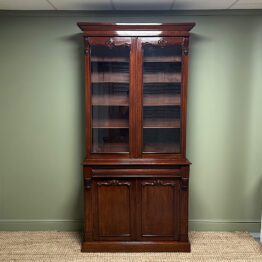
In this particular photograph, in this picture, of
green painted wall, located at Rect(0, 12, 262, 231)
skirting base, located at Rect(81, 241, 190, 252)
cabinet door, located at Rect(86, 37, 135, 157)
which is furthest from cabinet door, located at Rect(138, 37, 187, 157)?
skirting base, located at Rect(81, 241, 190, 252)

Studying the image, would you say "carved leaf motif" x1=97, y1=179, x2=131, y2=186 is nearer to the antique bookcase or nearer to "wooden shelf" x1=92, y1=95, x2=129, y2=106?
the antique bookcase

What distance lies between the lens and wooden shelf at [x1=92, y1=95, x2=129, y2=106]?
2.94 metres

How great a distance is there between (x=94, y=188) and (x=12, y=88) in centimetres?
136

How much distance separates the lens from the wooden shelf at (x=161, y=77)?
291cm

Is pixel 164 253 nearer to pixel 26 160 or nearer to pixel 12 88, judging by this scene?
pixel 26 160

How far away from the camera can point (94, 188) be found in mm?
2871

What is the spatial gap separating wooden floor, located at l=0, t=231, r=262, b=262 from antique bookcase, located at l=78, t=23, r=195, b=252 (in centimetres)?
10

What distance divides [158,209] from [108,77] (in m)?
1.32

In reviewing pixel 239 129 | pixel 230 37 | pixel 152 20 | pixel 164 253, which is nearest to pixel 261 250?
pixel 164 253

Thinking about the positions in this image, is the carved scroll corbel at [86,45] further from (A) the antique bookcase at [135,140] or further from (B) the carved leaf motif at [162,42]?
(B) the carved leaf motif at [162,42]

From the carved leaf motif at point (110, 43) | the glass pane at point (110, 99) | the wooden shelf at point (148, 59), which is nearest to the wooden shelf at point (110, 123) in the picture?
the glass pane at point (110, 99)

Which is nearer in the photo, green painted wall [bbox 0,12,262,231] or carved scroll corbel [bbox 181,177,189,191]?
carved scroll corbel [bbox 181,177,189,191]

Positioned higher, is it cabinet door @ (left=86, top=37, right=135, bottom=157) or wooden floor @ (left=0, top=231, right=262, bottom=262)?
cabinet door @ (left=86, top=37, right=135, bottom=157)

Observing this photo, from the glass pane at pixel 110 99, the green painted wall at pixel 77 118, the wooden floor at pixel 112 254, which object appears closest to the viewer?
the wooden floor at pixel 112 254
